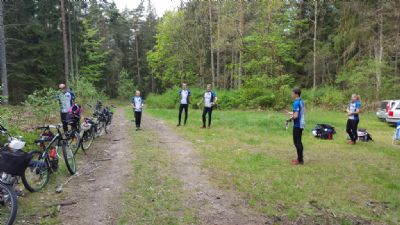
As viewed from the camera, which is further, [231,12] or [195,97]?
[195,97]

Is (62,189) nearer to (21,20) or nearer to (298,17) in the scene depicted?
(21,20)

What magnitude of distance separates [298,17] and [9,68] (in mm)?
24640

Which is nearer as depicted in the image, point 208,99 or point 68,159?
point 68,159

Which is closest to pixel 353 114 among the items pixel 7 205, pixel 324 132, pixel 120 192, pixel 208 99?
pixel 324 132

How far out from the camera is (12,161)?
15.1ft

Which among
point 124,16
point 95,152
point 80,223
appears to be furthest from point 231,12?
point 124,16

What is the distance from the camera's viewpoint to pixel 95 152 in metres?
8.98

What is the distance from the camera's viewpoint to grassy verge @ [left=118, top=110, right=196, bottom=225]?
4602 millimetres

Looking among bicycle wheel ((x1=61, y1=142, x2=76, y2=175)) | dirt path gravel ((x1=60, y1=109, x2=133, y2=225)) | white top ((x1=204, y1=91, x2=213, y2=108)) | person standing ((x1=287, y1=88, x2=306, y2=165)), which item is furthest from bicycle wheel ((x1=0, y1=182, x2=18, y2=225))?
white top ((x1=204, y1=91, x2=213, y2=108))

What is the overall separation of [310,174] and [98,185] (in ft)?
14.3

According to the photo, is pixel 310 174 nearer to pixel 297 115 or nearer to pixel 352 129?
pixel 297 115

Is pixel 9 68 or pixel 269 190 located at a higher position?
pixel 9 68

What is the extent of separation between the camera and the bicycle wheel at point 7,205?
4035mm

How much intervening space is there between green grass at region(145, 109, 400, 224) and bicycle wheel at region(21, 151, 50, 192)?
3192mm
